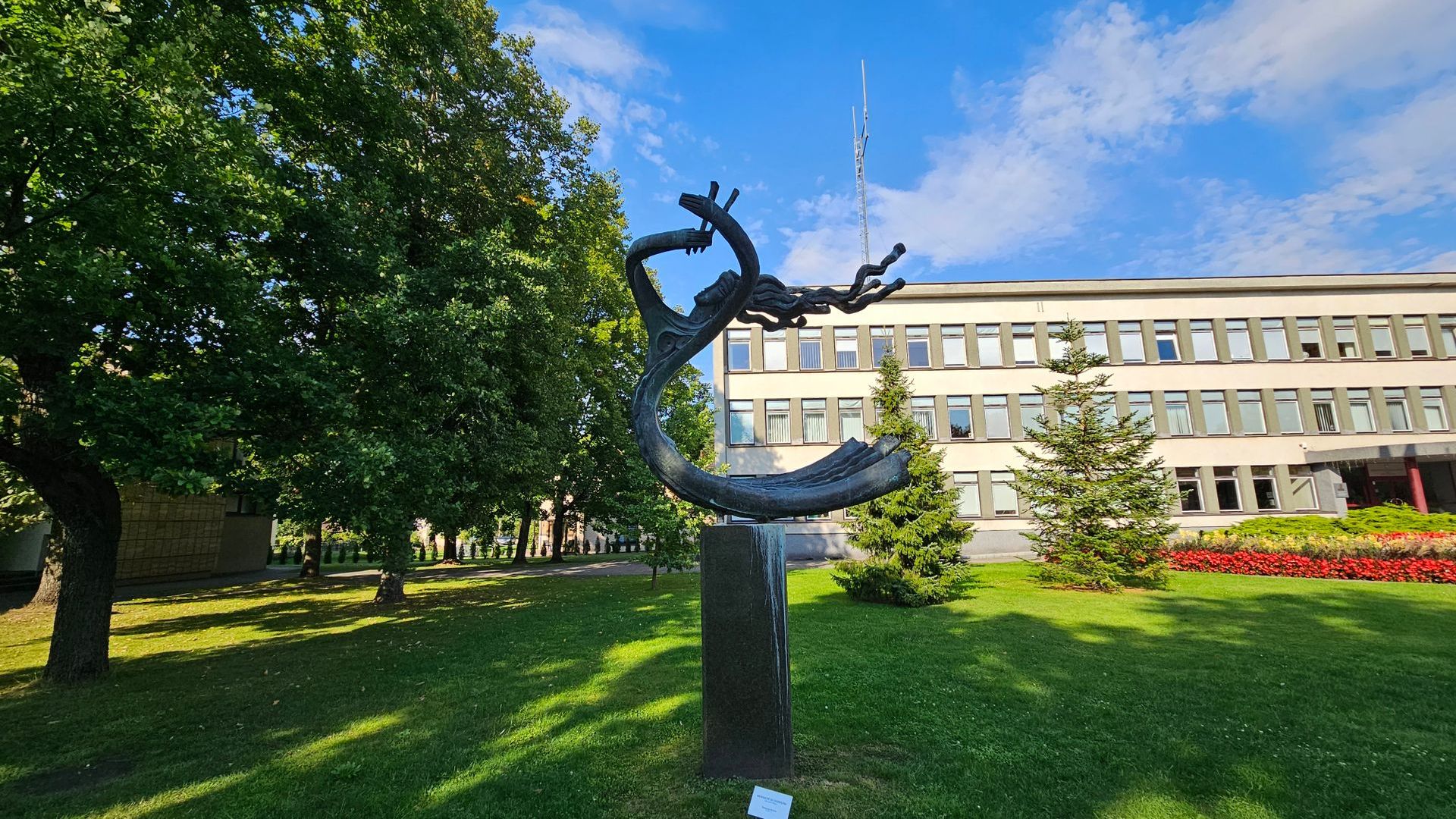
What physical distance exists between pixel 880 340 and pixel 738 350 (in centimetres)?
705

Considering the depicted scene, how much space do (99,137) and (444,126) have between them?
7.93 metres

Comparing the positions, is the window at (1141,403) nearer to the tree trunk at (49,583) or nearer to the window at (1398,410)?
the window at (1398,410)

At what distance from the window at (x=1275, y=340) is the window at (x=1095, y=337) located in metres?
7.72

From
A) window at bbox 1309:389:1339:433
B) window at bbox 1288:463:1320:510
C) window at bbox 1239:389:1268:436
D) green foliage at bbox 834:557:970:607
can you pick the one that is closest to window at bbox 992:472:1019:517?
window at bbox 1239:389:1268:436

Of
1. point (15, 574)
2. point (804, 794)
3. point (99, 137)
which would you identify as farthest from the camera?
point (15, 574)

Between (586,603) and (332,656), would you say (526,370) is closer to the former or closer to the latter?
Answer: (586,603)

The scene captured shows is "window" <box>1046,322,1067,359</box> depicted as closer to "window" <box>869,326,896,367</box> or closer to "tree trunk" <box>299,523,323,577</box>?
"window" <box>869,326,896,367</box>

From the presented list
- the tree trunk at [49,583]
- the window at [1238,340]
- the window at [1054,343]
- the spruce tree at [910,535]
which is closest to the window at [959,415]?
the window at [1054,343]

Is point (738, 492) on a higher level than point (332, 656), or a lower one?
higher

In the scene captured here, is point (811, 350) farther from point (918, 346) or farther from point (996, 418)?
point (996, 418)

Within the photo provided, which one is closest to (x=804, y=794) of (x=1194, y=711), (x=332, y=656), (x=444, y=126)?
(x=1194, y=711)

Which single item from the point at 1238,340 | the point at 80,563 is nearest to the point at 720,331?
the point at 80,563

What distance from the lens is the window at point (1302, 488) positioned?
27734 millimetres

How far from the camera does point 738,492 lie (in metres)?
5.66
